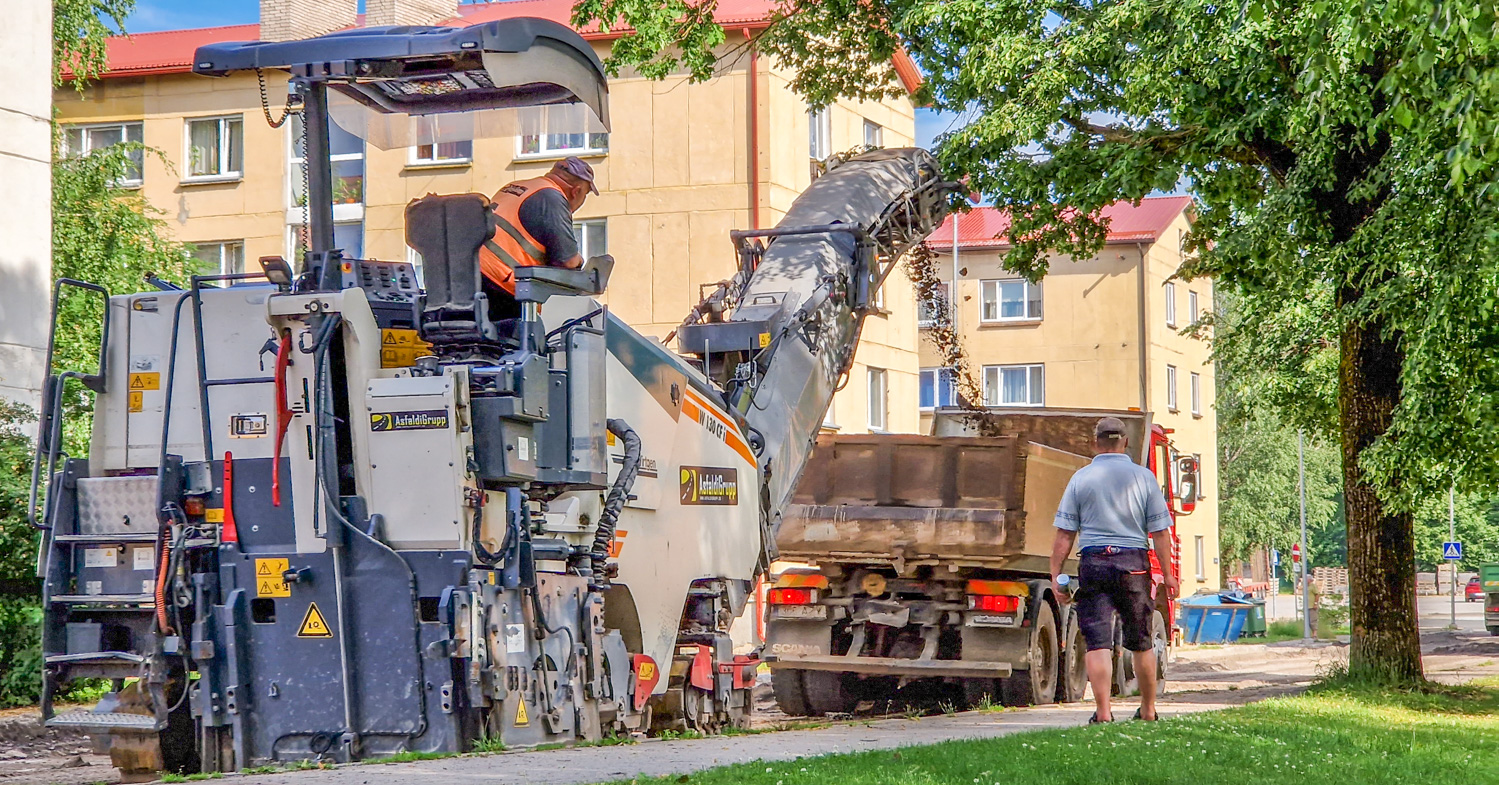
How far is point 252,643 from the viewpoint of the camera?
840cm

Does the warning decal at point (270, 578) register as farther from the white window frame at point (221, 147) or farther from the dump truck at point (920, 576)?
the white window frame at point (221, 147)

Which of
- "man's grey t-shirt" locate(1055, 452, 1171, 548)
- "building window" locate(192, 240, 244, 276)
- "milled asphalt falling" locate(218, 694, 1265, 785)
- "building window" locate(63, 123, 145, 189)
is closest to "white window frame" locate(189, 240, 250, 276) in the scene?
"building window" locate(192, 240, 244, 276)

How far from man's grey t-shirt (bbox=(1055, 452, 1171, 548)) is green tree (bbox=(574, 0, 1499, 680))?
124 inches

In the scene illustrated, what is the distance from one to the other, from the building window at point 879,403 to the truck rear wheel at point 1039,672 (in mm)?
21138

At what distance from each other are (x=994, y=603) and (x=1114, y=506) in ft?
15.2

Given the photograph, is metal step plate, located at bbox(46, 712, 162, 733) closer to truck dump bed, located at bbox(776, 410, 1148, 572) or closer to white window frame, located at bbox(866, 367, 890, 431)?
truck dump bed, located at bbox(776, 410, 1148, 572)

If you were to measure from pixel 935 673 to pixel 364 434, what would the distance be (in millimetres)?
7195

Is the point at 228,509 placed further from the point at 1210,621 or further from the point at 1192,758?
the point at 1210,621

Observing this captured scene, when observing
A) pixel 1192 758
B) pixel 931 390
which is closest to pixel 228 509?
pixel 1192 758

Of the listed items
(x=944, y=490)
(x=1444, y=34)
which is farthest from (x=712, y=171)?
(x=1444, y=34)

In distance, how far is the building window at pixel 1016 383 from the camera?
52594mm

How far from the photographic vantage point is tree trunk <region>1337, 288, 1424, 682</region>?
14.2m

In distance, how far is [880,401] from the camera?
3644 cm

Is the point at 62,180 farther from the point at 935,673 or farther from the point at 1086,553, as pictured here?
the point at 1086,553
